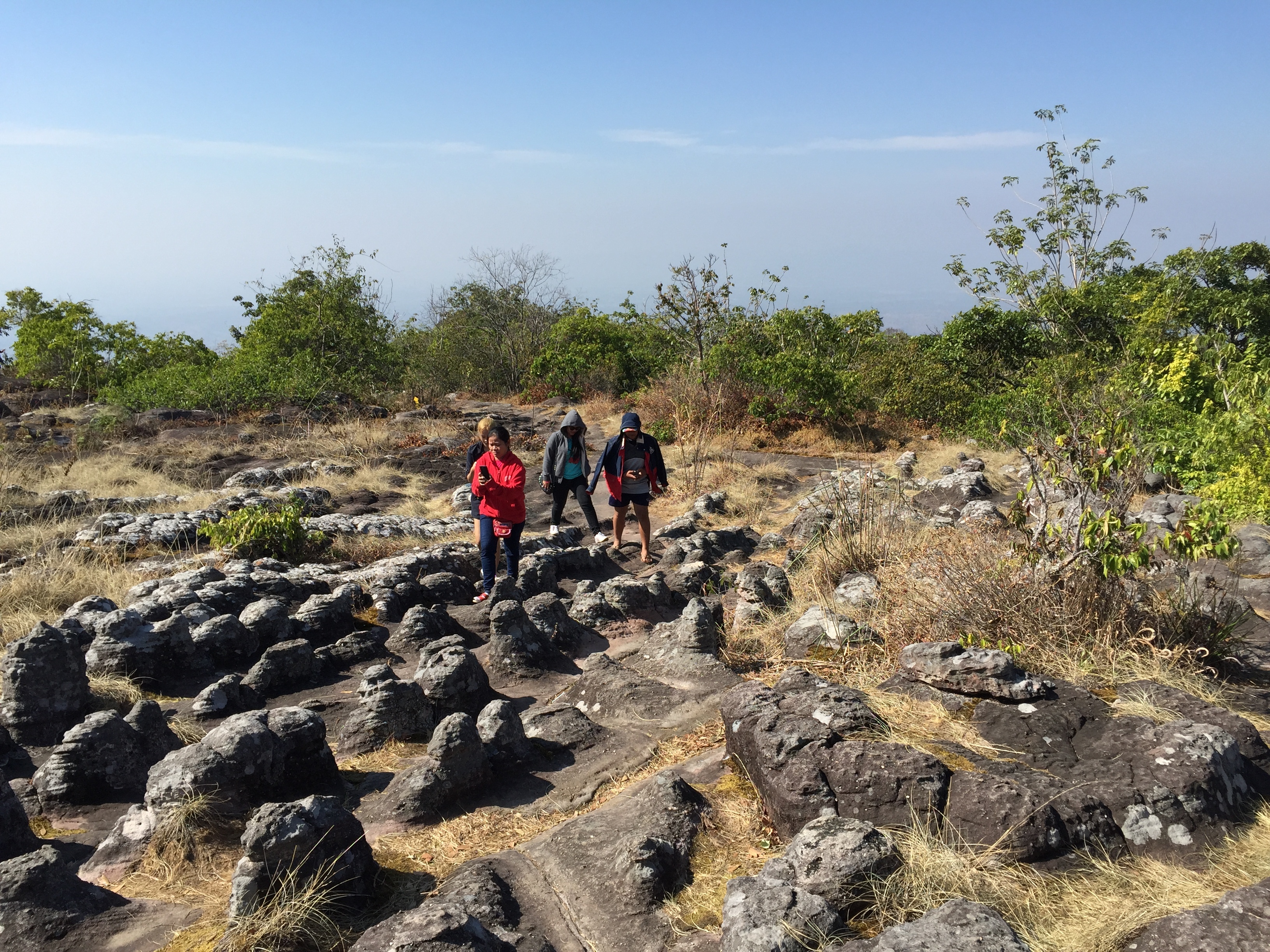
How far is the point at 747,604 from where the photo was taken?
6.55 metres

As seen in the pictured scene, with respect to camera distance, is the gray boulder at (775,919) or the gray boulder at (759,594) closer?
the gray boulder at (775,919)

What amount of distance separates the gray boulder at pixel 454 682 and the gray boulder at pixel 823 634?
76.2 inches

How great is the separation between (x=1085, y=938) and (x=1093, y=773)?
1.02 m

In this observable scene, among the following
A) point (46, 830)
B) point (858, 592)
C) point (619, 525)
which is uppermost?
point (858, 592)

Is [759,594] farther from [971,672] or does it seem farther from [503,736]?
[503,736]

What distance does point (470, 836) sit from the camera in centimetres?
387

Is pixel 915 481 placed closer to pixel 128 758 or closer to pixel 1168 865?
pixel 1168 865

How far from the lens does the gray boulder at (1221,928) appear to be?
2314 mm

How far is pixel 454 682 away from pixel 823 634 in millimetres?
2258

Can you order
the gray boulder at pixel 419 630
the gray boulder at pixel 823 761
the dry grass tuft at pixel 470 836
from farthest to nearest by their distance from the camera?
the gray boulder at pixel 419 630
the dry grass tuft at pixel 470 836
the gray boulder at pixel 823 761

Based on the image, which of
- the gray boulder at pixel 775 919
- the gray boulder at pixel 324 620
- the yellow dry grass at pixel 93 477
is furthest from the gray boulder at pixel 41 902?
the yellow dry grass at pixel 93 477

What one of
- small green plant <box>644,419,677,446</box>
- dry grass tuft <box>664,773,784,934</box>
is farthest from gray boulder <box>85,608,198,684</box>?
small green plant <box>644,419,677,446</box>

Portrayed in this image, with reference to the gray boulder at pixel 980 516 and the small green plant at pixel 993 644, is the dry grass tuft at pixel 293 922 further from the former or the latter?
the gray boulder at pixel 980 516

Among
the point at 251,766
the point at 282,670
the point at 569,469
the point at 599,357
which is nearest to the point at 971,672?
the point at 251,766
